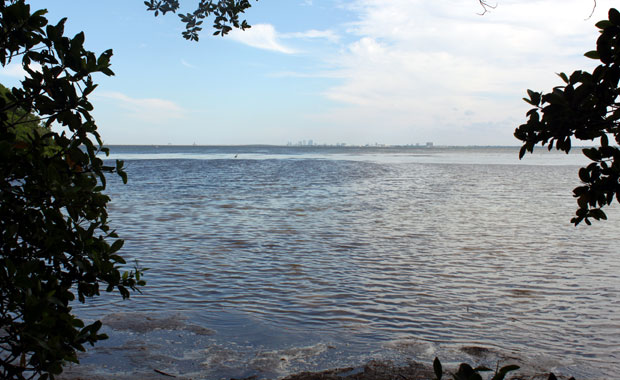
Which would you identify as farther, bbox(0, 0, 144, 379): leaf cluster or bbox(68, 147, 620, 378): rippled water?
bbox(68, 147, 620, 378): rippled water

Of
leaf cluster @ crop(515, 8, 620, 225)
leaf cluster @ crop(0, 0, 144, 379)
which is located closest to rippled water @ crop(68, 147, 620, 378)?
leaf cluster @ crop(0, 0, 144, 379)

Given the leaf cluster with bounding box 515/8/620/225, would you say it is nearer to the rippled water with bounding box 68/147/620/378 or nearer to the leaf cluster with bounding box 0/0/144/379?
the leaf cluster with bounding box 0/0/144/379

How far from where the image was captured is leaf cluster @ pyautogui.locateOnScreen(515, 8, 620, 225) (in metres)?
2.74

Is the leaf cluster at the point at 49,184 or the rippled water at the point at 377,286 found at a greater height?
the leaf cluster at the point at 49,184

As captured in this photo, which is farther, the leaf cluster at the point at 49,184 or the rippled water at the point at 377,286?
the rippled water at the point at 377,286

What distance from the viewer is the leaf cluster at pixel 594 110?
9.00 feet

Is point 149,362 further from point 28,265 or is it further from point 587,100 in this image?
point 587,100

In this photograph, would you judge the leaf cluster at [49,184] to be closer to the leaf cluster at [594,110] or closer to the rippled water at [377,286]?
the leaf cluster at [594,110]

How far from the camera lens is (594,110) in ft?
9.32

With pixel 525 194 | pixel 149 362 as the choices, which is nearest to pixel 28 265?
pixel 149 362

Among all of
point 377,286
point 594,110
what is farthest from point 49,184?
point 377,286

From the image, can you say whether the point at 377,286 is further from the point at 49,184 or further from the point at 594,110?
the point at 49,184

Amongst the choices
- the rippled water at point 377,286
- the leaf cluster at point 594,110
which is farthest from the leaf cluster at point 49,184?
the rippled water at point 377,286

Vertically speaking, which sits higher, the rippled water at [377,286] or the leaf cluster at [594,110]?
the leaf cluster at [594,110]
